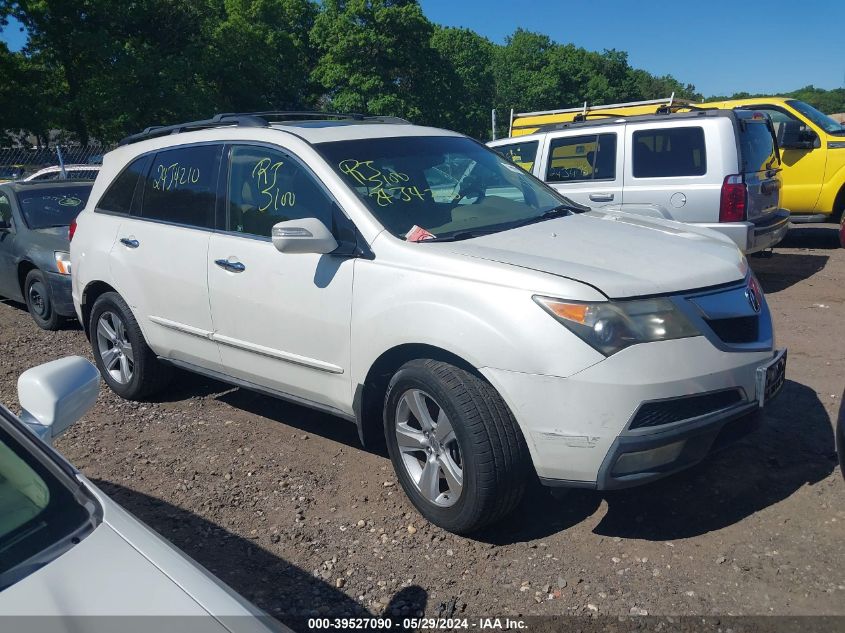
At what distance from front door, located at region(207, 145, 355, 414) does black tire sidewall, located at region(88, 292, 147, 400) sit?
0.98 m

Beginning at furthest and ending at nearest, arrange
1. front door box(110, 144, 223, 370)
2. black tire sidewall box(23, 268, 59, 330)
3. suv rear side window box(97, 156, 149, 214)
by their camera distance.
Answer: black tire sidewall box(23, 268, 59, 330), suv rear side window box(97, 156, 149, 214), front door box(110, 144, 223, 370)


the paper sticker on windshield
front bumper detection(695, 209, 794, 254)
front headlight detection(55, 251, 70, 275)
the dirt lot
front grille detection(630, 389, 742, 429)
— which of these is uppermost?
the paper sticker on windshield

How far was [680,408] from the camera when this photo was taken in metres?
2.92

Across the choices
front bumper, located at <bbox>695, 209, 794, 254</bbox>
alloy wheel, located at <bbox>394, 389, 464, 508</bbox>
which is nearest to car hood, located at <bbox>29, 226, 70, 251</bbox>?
alloy wheel, located at <bbox>394, 389, 464, 508</bbox>

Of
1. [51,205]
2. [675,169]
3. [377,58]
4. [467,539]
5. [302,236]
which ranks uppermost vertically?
[377,58]

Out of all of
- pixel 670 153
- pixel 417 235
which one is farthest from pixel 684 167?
pixel 417 235

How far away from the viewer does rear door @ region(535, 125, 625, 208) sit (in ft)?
26.6

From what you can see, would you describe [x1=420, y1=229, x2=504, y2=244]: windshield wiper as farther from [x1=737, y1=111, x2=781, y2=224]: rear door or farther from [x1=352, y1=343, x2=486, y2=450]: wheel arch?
[x1=737, y1=111, x2=781, y2=224]: rear door

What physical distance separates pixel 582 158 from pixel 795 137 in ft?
12.8

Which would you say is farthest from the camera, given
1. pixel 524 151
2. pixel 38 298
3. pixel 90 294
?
pixel 524 151

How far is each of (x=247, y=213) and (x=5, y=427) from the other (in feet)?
7.76

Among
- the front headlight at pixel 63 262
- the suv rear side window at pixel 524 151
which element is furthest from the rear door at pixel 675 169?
the front headlight at pixel 63 262

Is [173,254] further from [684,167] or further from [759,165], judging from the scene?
[759,165]

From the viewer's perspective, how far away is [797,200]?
10344 mm
